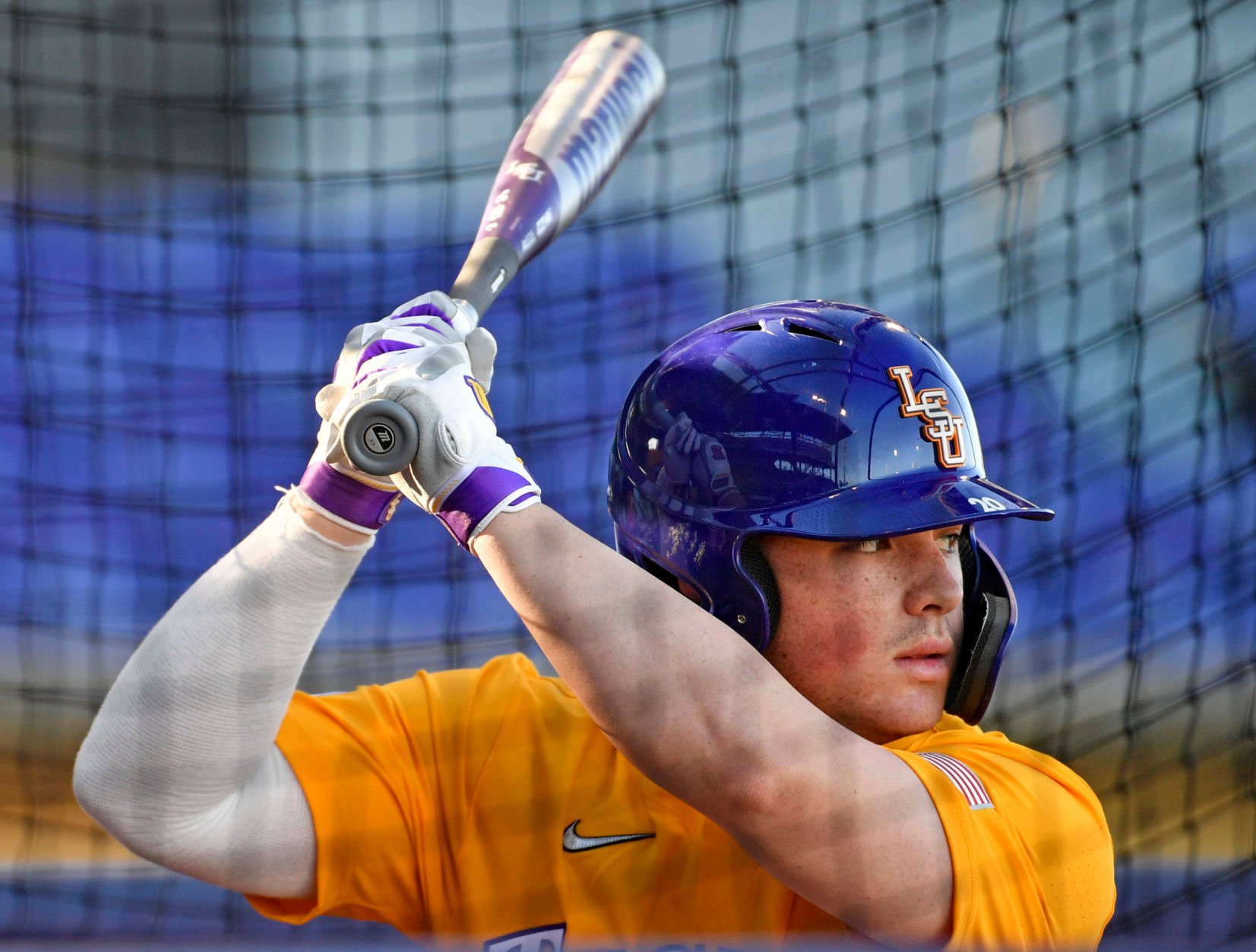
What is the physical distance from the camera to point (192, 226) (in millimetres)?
5816

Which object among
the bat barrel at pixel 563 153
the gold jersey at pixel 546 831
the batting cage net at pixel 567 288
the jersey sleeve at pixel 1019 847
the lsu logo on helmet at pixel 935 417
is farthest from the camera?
the batting cage net at pixel 567 288

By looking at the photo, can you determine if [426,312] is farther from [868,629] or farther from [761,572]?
[868,629]

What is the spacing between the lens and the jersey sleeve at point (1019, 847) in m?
1.45

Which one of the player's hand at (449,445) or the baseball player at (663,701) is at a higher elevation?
the player's hand at (449,445)

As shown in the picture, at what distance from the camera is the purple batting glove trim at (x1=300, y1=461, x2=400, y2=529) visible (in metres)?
1.53

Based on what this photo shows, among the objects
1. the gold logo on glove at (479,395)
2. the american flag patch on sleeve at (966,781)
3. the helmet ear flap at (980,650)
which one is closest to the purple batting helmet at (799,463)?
the helmet ear flap at (980,650)

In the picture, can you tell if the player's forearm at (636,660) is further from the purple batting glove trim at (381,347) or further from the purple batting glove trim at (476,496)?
the purple batting glove trim at (381,347)

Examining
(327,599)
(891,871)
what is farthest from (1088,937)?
(327,599)

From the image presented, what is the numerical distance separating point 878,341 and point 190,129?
5.13 meters

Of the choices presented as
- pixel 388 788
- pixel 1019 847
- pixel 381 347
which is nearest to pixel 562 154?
pixel 381 347

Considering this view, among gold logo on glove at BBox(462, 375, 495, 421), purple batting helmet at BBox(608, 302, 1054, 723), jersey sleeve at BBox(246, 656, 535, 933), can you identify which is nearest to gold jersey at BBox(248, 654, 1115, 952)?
jersey sleeve at BBox(246, 656, 535, 933)

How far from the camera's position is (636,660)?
1.33 m

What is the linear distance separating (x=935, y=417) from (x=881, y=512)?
22 centimetres

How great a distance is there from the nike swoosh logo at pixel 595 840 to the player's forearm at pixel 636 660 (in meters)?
0.38
